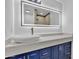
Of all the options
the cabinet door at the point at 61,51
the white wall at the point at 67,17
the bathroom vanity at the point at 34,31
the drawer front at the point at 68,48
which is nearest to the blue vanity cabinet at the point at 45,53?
the bathroom vanity at the point at 34,31

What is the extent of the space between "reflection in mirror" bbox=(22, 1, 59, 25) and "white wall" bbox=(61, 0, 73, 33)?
15 cm

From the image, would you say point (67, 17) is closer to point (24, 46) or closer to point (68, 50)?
point (68, 50)

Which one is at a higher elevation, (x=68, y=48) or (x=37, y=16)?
(x=37, y=16)

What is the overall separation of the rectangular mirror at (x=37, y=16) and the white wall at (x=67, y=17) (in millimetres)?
148

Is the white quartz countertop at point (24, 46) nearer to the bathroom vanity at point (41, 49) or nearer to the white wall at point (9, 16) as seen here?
the bathroom vanity at point (41, 49)

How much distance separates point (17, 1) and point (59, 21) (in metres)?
0.68

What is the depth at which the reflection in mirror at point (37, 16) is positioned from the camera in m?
0.97

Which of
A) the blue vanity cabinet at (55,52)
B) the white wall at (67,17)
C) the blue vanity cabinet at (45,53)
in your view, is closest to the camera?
the blue vanity cabinet at (45,53)

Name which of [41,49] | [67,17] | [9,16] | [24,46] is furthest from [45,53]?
[67,17]

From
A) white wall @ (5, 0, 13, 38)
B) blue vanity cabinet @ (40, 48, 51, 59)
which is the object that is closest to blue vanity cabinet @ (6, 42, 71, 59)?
blue vanity cabinet @ (40, 48, 51, 59)

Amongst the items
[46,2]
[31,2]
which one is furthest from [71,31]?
[31,2]

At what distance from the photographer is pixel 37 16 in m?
1.11

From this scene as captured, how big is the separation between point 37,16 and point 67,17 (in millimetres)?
519

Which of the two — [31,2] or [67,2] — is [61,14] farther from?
[31,2]
